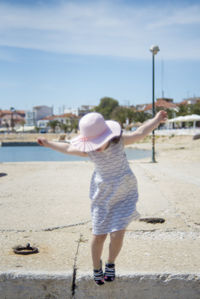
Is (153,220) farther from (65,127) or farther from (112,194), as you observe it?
(65,127)

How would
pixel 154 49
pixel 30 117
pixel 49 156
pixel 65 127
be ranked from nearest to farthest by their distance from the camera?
1. pixel 154 49
2. pixel 49 156
3. pixel 65 127
4. pixel 30 117

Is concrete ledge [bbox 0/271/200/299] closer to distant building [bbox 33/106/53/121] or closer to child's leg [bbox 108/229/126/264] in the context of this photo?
child's leg [bbox 108/229/126/264]

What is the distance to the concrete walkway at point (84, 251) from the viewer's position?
9.30 ft

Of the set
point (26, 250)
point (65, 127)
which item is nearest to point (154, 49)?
point (26, 250)

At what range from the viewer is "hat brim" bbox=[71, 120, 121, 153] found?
2.48m

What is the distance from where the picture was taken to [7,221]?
4.67 metres

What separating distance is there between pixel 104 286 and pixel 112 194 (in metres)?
0.86

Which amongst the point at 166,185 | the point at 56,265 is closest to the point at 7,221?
the point at 56,265

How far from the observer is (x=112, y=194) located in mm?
2543

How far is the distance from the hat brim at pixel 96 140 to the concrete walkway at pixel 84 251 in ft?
3.64

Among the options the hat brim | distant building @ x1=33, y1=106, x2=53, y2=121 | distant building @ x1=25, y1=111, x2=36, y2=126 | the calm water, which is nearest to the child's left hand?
the hat brim

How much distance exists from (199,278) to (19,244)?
1.91 meters

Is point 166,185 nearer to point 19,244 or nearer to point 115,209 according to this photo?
point 19,244

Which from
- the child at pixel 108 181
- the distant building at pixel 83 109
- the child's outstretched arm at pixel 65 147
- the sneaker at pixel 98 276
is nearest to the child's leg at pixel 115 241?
the child at pixel 108 181
